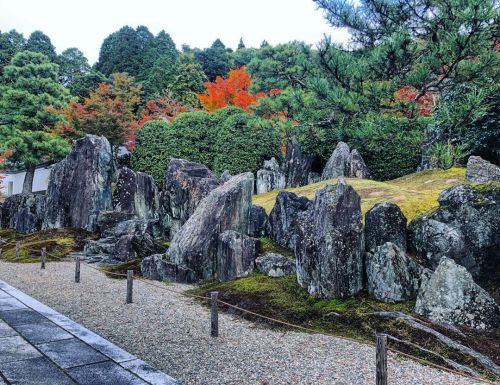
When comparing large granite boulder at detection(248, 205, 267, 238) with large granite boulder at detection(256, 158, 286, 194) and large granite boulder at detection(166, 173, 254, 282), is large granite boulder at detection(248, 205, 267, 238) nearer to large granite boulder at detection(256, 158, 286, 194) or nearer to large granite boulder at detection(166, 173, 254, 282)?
large granite boulder at detection(166, 173, 254, 282)

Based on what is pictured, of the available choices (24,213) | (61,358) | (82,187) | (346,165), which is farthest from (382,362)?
(24,213)

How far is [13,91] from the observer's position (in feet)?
82.3

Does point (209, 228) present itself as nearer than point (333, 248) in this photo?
No

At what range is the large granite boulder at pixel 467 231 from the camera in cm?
783

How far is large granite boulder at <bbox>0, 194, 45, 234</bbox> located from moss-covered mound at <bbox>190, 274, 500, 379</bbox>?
554 inches

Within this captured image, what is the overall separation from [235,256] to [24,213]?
15051 millimetres

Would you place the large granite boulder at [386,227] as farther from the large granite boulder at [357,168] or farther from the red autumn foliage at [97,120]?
the red autumn foliage at [97,120]

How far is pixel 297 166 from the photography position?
20.0 meters

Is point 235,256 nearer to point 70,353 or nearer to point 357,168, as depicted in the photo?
point 70,353

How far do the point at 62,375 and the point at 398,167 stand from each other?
16.7m

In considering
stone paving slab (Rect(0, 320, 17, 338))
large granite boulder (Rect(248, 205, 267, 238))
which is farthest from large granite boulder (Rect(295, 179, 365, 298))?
stone paving slab (Rect(0, 320, 17, 338))

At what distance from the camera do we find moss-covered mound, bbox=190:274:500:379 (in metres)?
5.93

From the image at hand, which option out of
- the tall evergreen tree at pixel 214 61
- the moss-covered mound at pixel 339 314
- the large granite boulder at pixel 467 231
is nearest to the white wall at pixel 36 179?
the tall evergreen tree at pixel 214 61

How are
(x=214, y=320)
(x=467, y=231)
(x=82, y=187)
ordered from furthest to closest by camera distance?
(x=82, y=187) → (x=467, y=231) → (x=214, y=320)
